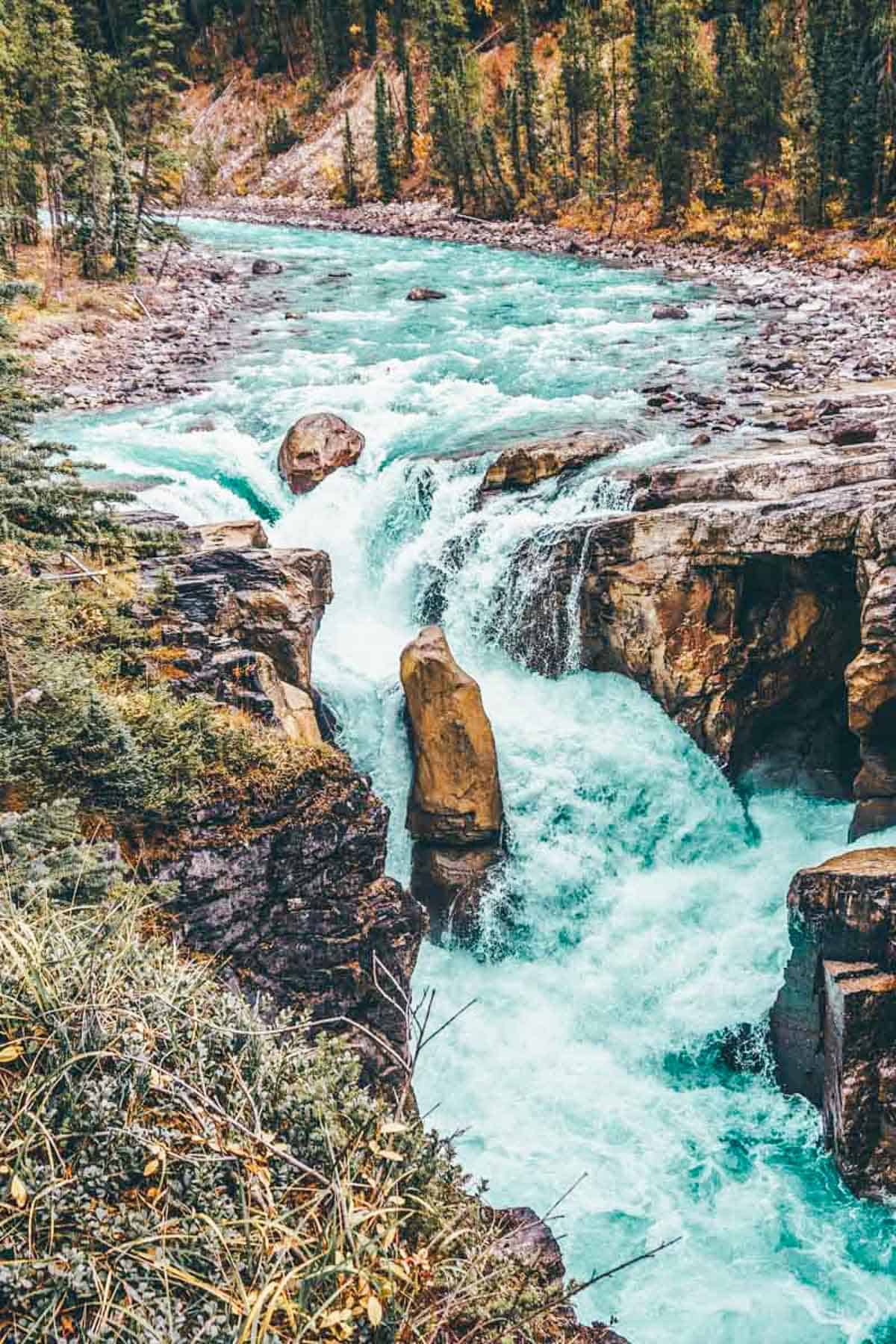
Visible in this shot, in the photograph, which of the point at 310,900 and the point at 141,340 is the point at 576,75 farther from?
the point at 310,900

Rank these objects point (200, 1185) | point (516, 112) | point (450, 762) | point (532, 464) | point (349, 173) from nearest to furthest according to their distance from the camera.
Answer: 1. point (200, 1185)
2. point (450, 762)
3. point (532, 464)
4. point (516, 112)
5. point (349, 173)

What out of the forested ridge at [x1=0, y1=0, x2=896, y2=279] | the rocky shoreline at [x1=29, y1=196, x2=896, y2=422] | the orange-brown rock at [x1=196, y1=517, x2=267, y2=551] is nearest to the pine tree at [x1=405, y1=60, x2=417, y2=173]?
the forested ridge at [x1=0, y1=0, x2=896, y2=279]

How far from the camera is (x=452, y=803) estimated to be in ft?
40.7

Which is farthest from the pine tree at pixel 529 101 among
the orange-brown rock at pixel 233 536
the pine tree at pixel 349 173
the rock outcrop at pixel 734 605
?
the orange-brown rock at pixel 233 536

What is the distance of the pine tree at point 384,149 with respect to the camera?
221 ft

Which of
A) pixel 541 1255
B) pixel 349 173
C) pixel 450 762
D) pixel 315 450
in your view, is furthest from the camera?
pixel 349 173

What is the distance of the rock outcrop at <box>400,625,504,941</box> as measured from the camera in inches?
487

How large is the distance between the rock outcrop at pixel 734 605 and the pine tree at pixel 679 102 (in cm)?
4021

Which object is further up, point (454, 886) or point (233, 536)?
point (233, 536)

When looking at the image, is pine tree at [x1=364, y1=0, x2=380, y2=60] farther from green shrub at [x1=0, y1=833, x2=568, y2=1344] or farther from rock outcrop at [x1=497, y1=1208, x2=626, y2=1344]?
green shrub at [x1=0, y1=833, x2=568, y2=1344]

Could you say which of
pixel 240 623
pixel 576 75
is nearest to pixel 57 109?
pixel 240 623

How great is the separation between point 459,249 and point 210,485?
3657 cm

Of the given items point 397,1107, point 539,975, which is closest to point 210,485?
point 539,975

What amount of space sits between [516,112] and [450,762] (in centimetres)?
5899
